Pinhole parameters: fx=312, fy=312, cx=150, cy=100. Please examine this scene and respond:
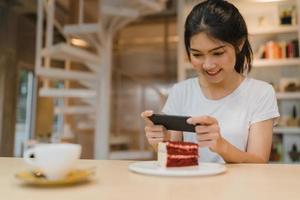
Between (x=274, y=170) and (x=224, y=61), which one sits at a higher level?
(x=224, y=61)

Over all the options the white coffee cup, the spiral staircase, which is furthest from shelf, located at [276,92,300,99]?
the white coffee cup

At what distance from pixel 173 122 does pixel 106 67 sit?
8.37 feet

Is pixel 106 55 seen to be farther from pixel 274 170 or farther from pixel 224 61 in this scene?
pixel 274 170

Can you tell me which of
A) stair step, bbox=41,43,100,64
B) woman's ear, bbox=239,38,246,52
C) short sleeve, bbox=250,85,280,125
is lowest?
short sleeve, bbox=250,85,280,125

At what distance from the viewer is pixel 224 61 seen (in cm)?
106

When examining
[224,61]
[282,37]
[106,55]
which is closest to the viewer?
[224,61]

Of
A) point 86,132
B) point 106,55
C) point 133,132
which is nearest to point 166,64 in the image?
point 133,132

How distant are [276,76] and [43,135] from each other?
363 cm

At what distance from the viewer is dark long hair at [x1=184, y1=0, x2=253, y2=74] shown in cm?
104

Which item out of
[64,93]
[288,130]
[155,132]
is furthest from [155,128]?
[64,93]

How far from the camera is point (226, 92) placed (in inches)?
47.2

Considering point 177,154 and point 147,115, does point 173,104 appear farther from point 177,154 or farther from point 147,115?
point 177,154

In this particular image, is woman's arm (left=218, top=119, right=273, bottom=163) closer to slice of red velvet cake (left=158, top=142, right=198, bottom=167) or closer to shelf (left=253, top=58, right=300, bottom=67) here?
slice of red velvet cake (left=158, top=142, right=198, bottom=167)

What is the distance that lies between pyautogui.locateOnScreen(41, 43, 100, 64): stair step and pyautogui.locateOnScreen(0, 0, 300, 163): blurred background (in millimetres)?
11
